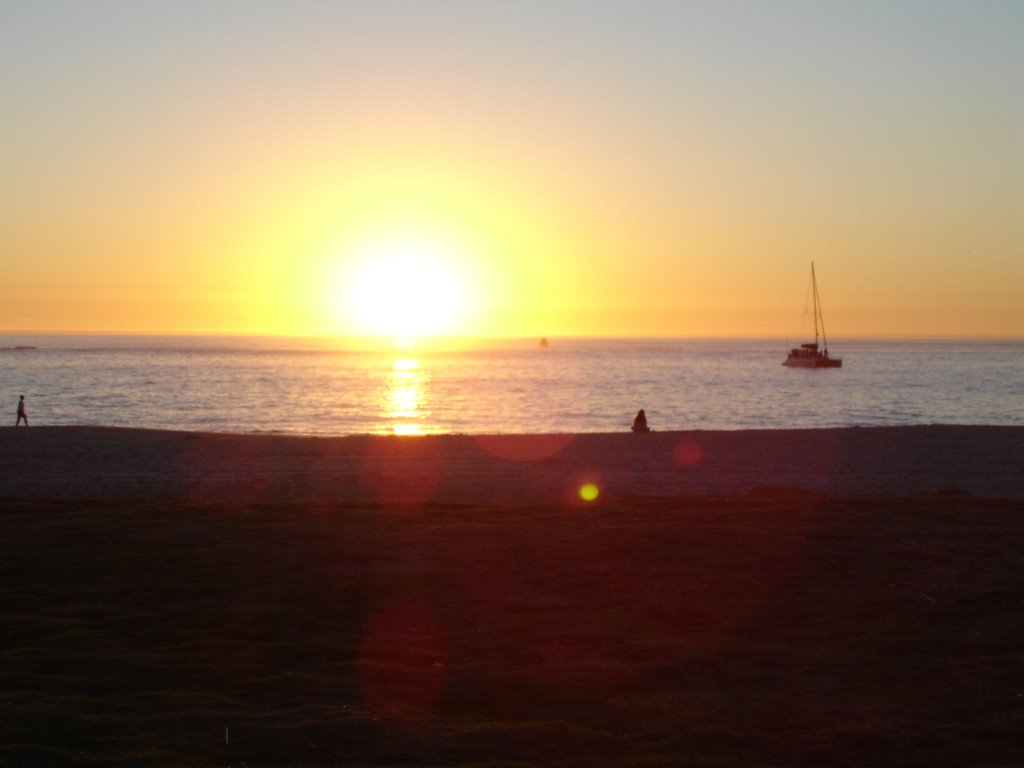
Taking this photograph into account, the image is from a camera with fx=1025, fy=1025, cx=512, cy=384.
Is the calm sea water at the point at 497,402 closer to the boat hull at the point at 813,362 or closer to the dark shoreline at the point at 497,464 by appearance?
the boat hull at the point at 813,362

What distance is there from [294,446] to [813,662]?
21278 millimetres

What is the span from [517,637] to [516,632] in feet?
0.49

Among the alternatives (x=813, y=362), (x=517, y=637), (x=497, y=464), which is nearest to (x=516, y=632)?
(x=517, y=637)

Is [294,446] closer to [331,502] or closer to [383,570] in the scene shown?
[331,502]

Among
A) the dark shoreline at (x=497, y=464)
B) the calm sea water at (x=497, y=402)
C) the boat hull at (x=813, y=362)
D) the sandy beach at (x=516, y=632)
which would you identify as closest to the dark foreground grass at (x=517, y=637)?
the sandy beach at (x=516, y=632)

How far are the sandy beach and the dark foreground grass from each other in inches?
1.1

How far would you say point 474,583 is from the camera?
32.3 ft

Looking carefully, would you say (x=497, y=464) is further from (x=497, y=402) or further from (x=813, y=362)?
(x=813, y=362)

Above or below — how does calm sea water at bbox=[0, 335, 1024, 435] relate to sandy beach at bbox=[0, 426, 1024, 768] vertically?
below

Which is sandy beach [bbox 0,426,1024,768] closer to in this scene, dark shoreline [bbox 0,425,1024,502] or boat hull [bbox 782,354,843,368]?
dark shoreline [bbox 0,425,1024,502]

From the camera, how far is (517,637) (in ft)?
27.1

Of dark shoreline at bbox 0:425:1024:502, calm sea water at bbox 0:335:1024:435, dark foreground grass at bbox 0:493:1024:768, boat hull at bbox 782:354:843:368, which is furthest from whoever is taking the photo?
boat hull at bbox 782:354:843:368

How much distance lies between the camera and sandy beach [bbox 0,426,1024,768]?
6043mm

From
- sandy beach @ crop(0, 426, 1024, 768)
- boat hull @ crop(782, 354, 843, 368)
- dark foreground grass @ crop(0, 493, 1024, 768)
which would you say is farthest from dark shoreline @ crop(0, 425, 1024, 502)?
boat hull @ crop(782, 354, 843, 368)
